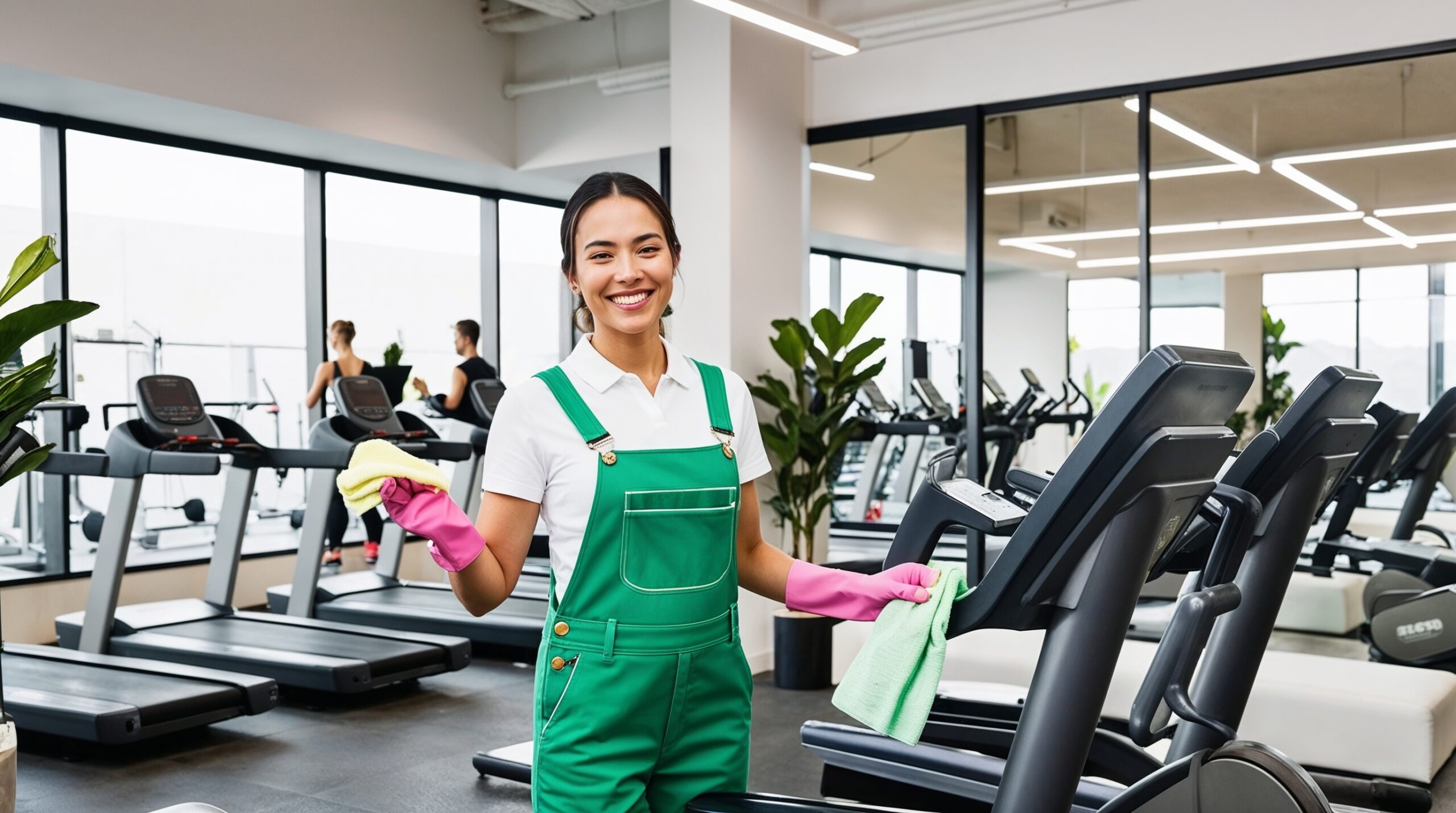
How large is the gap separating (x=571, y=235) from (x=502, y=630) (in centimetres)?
421

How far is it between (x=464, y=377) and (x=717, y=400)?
5.49m

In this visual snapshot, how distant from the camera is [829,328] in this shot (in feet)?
17.1

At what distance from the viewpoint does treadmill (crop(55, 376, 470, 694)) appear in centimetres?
476

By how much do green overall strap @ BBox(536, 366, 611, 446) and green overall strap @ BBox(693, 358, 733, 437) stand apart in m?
0.17

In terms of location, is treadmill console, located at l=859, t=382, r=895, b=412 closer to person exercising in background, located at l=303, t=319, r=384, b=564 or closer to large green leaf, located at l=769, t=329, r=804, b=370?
large green leaf, located at l=769, t=329, r=804, b=370

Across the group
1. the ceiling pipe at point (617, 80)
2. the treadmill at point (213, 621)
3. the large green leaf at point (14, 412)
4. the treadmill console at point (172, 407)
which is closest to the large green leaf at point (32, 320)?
the large green leaf at point (14, 412)

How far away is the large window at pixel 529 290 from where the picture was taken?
8.57 metres

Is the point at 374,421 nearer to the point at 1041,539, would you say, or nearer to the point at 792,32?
the point at 792,32

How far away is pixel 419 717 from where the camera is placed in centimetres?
462

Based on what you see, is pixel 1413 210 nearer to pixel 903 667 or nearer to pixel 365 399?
pixel 903 667

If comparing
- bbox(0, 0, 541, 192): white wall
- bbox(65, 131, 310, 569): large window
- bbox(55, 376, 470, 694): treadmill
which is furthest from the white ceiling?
bbox(65, 131, 310, 569): large window

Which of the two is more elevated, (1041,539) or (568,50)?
(568,50)

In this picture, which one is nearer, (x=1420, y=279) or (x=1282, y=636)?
(x=1420, y=279)

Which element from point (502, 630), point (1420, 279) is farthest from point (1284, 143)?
point (502, 630)
